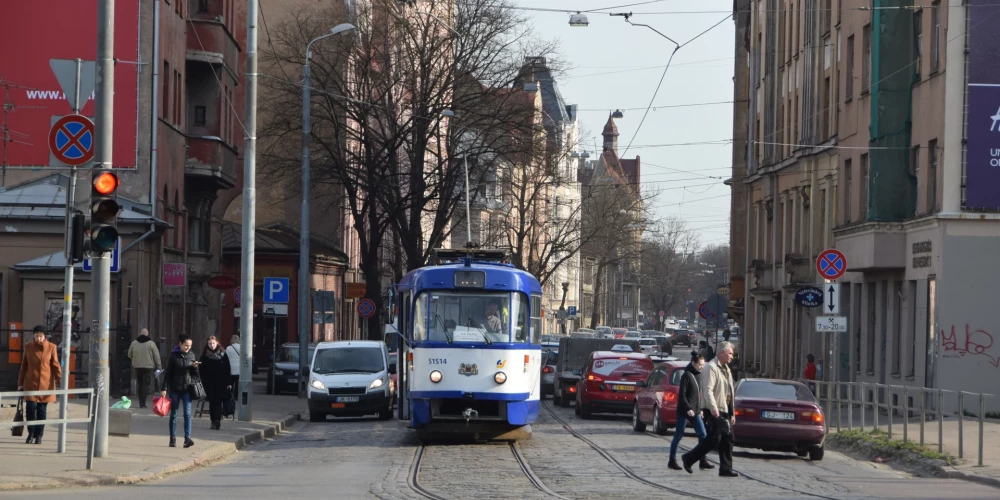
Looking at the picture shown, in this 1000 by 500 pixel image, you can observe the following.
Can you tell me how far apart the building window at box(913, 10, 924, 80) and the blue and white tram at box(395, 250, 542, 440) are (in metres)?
15.3

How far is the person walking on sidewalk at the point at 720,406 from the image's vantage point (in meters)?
17.7

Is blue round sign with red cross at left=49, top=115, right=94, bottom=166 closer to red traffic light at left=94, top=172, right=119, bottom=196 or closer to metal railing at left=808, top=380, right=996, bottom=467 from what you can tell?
red traffic light at left=94, top=172, right=119, bottom=196

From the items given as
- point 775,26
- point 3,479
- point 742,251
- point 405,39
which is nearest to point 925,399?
point 3,479

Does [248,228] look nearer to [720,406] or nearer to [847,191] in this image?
[720,406]

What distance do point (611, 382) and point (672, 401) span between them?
19.8 feet

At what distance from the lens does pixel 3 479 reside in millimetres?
15047

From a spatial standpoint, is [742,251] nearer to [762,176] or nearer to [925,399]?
[762,176]

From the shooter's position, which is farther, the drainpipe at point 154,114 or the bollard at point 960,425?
the drainpipe at point 154,114

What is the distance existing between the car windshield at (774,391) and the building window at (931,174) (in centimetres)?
1150

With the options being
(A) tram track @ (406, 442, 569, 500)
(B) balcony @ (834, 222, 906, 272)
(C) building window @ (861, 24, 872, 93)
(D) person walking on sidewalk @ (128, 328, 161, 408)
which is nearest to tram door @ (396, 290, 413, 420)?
(A) tram track @ (406, 442, 569, 500)

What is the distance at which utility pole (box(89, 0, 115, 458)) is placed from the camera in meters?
17.8

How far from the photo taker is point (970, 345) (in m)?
31.4

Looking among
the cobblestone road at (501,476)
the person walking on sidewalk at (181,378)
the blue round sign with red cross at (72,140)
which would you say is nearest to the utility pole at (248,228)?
the cobblestone road at (501,476)

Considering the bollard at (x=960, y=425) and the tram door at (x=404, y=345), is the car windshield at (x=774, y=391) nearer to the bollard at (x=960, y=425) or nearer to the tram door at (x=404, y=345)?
the bollard at (x=960, y=425)
